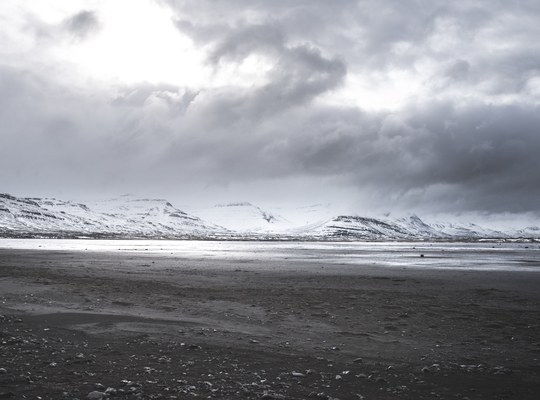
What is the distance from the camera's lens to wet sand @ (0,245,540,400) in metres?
10.6

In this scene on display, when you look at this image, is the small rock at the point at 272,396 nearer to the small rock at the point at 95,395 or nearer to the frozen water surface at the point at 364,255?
the small rock at the point at 95,395

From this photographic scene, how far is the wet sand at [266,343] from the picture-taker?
10.6 metres

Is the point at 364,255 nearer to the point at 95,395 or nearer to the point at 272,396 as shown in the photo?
the point at 272,396

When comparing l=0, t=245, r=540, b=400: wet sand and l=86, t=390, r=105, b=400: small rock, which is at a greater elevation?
l=86, t=390, r=105, b=400: small rock

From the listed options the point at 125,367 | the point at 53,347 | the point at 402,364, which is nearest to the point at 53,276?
the point at 53,347

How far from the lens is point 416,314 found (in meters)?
20.9

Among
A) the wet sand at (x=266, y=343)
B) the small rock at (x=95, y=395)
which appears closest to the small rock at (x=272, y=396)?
the wet sand at (x=266, y=343)

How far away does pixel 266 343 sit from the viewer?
15.1 meters

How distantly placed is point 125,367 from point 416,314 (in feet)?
45.7

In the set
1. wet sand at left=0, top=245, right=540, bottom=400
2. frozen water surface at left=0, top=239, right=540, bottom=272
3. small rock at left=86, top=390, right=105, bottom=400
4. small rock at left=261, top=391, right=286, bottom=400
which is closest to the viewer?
small rock at left=86, top=390, right=105, bottom=400

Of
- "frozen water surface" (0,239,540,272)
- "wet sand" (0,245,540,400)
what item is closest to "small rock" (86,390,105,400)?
"wet sand" (0,245,540,400)

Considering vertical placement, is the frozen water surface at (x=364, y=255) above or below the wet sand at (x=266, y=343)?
below

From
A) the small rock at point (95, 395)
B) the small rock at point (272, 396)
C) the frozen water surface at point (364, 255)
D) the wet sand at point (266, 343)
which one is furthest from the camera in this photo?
the frozen water surface at point (364, 255)

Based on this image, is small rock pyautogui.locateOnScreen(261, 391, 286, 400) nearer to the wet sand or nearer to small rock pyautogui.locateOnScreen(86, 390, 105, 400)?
the wet sand
